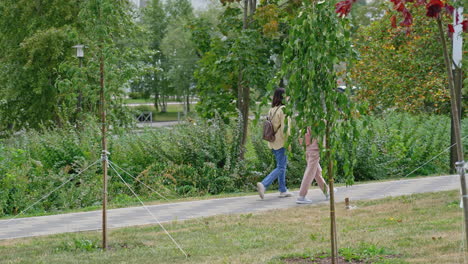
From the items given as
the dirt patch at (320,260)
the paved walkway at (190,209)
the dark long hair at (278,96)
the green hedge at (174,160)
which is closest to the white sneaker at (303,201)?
the paved walkway at (190,209)

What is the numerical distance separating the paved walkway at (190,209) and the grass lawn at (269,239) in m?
0.55

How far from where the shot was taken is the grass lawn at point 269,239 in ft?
23.5

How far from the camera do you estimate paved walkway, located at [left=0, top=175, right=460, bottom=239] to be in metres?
9.38

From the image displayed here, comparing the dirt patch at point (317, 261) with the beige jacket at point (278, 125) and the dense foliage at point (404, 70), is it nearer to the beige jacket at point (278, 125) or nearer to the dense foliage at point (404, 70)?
the beige jacket at point (278, 125)

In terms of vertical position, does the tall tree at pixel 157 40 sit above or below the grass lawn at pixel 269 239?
above

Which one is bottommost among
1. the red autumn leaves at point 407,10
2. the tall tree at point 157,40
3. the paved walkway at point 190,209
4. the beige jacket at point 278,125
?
the paved walkway at point 190,209

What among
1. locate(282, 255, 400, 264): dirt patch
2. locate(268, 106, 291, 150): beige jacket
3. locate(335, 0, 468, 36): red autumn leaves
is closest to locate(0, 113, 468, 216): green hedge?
locate(268, 106, 291, 150): beige jacket

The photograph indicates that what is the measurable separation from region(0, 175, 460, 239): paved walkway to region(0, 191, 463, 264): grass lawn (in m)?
0.55

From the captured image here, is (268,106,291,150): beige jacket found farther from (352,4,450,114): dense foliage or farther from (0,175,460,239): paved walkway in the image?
(352,4,450,114): dense foliage

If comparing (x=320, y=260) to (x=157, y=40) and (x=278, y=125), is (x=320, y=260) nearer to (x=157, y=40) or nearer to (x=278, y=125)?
(x=278, y=125)

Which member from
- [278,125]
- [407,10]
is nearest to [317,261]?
[407,10]

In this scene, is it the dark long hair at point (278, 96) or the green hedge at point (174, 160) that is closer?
the dark long hair at point (278, 96)

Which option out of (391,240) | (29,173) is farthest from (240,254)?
(29,173)

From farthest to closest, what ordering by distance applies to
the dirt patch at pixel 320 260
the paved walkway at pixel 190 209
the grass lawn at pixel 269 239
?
the paved walkway at pixel 190 209 < the grass lawn at pixel 269 239 < the dirt patch at pixel 320 260
